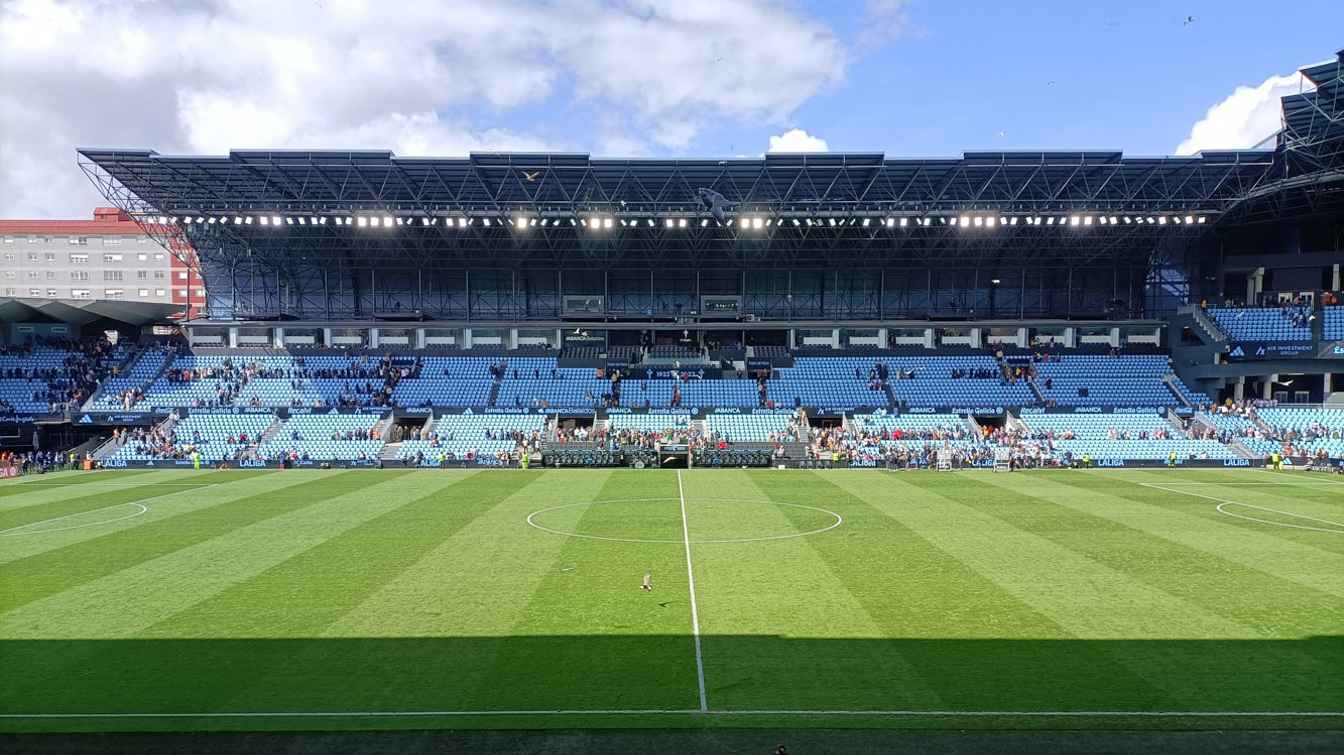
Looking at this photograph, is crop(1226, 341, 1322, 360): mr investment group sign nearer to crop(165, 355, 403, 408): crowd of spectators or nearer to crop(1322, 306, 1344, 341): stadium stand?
crop(1322, 306, 1344, 341): stadium stand

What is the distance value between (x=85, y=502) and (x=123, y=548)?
12255mm

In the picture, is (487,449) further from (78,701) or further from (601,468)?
(78,701)

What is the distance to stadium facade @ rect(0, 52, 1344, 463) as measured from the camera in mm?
49844

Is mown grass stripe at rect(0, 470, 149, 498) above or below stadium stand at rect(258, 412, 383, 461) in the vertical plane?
below

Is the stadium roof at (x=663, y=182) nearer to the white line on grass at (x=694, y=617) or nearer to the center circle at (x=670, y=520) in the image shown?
the center circle at (x=670, y=520)

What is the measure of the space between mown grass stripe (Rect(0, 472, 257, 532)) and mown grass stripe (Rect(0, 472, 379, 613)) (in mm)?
4664

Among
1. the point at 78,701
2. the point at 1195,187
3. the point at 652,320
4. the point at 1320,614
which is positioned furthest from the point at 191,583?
the point at 1195,187

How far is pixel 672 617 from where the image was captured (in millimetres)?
14641

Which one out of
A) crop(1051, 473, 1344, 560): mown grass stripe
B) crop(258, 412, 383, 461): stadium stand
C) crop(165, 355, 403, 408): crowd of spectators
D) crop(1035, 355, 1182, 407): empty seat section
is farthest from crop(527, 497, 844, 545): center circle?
crop(1035, 355, 1182, 407): empty seat section

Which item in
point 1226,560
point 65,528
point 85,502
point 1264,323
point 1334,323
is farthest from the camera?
point 1264,323

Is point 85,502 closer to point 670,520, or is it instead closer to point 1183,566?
point 670,520

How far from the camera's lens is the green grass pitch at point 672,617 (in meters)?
10.8

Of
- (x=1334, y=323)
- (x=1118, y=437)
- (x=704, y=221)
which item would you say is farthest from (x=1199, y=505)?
(x=1334, y=323)

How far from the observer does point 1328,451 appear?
145ft
